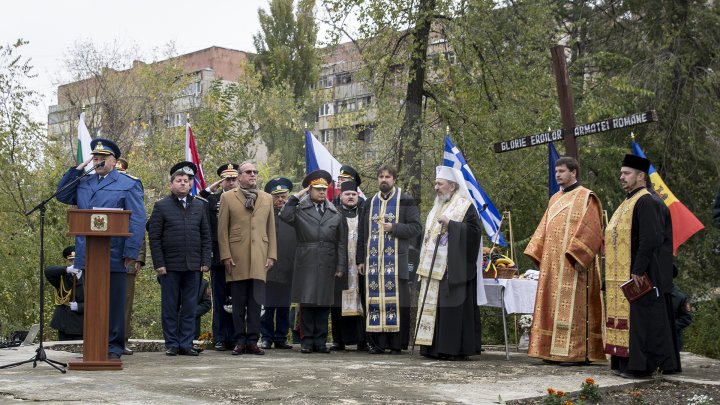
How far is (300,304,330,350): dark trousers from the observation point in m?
11.5

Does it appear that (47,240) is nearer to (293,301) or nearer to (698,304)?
(293,301)

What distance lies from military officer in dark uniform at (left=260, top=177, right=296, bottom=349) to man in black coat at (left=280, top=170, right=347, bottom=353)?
19.6 inches

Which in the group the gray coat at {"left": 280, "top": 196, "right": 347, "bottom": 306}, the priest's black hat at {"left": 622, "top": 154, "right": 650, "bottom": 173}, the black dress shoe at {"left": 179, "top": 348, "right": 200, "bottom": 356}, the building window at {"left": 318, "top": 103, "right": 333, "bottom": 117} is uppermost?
the building window at {"left": 318, "top": 103, "right": 333, "bottom": 117}

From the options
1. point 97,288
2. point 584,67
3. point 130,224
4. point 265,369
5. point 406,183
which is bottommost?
point 265,369

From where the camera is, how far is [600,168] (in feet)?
59.6

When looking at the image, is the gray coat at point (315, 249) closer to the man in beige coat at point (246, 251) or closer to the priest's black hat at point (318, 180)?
the priest's black hat at point (318, 180)

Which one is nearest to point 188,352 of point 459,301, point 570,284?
point 459,301

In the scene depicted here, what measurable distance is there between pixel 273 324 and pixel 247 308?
1.22 m

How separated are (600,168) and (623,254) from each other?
28.9 feet

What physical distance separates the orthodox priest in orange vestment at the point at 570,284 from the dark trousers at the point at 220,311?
3390mm

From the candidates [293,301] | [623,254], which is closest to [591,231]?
[623,254]

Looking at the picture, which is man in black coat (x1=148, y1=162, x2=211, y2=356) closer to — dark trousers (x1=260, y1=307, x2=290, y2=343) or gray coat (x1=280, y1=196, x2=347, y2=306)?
gray coat (x1=280, y1=196, x2=347, y2=306)

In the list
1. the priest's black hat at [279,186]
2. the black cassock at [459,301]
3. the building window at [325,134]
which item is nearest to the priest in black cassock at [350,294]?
the priest's black hat at [279,186]

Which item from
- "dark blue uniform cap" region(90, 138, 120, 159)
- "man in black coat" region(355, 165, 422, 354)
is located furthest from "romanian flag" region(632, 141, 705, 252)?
"dark blue uniform cap" region(90, 138, 120, 159)
